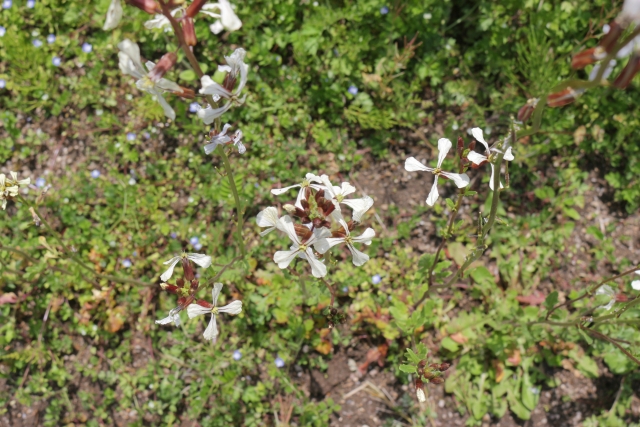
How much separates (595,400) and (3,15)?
18.7 ft

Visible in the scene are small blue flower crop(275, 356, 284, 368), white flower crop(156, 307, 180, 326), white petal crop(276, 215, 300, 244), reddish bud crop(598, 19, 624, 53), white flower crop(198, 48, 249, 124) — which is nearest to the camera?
reddish bud crop(598, 19, 624, 53)

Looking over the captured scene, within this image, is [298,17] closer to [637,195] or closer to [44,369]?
[637,195]

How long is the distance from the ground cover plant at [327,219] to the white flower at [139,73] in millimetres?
1594

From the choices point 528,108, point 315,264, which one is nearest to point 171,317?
point 315,264

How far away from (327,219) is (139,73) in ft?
6.57

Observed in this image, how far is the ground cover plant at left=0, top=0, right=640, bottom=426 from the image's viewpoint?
346cm

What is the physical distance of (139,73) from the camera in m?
1.57

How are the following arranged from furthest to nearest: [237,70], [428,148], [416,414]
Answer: [428,148] < [416,414] < [237,70]

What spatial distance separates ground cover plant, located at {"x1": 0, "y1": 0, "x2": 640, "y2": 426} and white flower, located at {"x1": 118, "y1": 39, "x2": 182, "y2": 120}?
159 centimetres

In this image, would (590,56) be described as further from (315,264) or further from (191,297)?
(191,297)

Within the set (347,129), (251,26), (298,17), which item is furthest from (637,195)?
(251,26)

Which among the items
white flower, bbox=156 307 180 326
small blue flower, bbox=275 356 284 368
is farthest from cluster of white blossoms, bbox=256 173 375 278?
small blue flower, bbox=275 356 284 368

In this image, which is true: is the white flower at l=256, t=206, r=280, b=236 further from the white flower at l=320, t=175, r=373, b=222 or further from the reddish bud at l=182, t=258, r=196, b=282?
the reddish bud at l=182, t=258, r=196, b=282

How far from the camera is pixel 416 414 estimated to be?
3473mm
